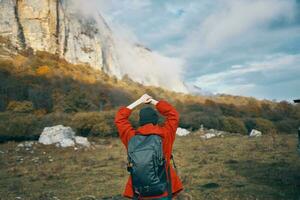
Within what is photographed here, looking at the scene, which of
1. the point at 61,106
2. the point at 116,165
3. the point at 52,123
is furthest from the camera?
the point at 61,106

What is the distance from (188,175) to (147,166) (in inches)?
371

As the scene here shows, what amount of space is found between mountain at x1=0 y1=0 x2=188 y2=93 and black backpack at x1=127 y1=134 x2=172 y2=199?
73.0 meters

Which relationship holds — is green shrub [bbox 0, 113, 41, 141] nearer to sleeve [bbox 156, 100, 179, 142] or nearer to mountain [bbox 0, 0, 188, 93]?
sleeve [bbox 156, 100, 179, 142]

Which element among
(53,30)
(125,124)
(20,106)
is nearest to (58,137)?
(20,106)

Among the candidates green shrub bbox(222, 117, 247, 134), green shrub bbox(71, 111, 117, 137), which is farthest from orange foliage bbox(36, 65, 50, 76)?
green shrub bbox(222, 117, 247, 134)

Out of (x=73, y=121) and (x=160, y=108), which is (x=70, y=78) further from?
(x=160, y=108)

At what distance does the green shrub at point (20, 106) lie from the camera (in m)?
45.5

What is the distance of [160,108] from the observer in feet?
16.6

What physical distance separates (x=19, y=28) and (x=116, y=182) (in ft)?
228

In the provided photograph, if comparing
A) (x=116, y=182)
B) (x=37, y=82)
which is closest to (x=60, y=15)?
(x=37, y=82)

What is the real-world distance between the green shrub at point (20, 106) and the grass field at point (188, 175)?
2469 cm

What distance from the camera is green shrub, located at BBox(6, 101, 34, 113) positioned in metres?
45.5

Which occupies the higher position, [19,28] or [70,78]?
[19,28]

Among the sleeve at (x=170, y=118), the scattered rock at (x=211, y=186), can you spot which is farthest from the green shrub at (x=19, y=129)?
the sleeve at (x=170, y=118)
